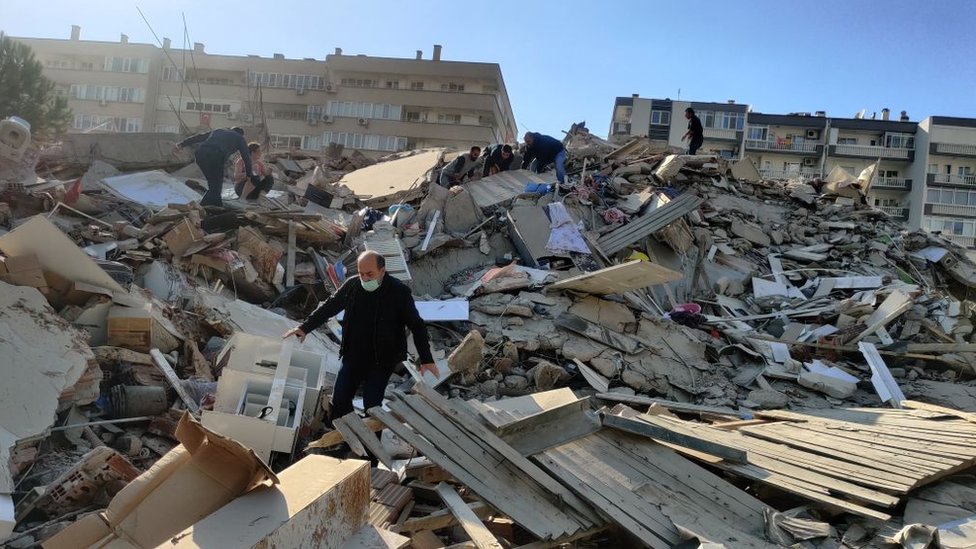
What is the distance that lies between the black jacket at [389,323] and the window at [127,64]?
45.4 metres

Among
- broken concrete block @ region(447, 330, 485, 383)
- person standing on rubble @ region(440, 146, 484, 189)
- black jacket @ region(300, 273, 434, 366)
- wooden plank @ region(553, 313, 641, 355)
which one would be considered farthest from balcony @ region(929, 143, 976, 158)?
black jacket @ region(300, 273, 434, 366)

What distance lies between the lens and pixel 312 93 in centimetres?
4322

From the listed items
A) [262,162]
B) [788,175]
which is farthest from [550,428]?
[788,175]

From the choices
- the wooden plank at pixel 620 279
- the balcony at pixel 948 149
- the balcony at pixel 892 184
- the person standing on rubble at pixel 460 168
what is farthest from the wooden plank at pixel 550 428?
the balcony at pixel 948 149

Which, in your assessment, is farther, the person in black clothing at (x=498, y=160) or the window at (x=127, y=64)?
the window at (x=127, y=64)

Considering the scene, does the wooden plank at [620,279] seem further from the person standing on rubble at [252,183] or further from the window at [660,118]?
the window at [660,118]

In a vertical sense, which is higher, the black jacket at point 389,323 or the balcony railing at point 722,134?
the balcony railing at point 722,134

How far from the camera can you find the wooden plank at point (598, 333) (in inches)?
300

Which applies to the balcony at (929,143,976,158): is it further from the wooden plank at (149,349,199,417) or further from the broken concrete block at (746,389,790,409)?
the wooden plank at (149,349,199,417)

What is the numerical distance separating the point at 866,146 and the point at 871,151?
0.46m

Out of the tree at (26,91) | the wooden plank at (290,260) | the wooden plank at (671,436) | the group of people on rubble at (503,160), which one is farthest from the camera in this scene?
the tree at (26,91)

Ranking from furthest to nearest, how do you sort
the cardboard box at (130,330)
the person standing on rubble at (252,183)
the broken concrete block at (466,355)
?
the person standing on rubble at (252,183) → the broken concrete block at (466,355) → the cardboard box at (130,330)

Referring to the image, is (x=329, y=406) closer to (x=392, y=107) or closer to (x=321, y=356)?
(x=321, y=356)

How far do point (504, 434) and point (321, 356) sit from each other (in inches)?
72.5
